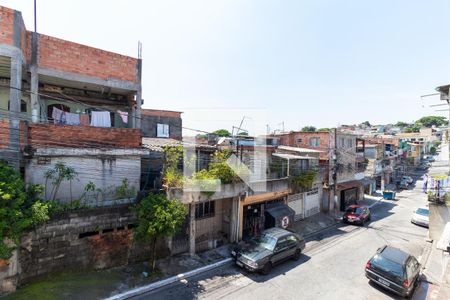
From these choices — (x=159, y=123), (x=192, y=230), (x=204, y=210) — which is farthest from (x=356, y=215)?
(x=159, y=123)

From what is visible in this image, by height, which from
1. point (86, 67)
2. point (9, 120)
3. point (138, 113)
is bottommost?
point (9, 120)

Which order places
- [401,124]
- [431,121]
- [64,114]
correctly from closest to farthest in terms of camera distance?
1. [64,114]
2. [431,121]
3. [401,124]

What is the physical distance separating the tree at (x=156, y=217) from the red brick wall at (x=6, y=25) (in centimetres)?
796

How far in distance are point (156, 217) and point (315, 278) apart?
7716 mm

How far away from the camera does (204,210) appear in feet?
47.6

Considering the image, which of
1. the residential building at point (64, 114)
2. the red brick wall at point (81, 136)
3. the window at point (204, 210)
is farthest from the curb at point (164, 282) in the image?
the red brick wall at point (81, 136)

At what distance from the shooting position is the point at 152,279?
405 inches

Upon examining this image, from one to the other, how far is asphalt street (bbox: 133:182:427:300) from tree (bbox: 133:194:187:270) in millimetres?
2230

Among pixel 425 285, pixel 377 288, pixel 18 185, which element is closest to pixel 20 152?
pixel 18 185

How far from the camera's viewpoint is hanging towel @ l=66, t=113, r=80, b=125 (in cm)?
1321

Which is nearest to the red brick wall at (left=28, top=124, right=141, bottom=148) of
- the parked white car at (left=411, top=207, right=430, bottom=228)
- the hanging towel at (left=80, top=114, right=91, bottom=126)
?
the hanging towel at (left=80, top=114, right=91, bottom=126)

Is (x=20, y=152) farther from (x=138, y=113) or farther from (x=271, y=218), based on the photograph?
(x=271, y=218)

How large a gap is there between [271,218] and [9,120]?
1434 centimetres

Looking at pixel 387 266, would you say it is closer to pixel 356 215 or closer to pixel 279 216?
pixel 279 216
